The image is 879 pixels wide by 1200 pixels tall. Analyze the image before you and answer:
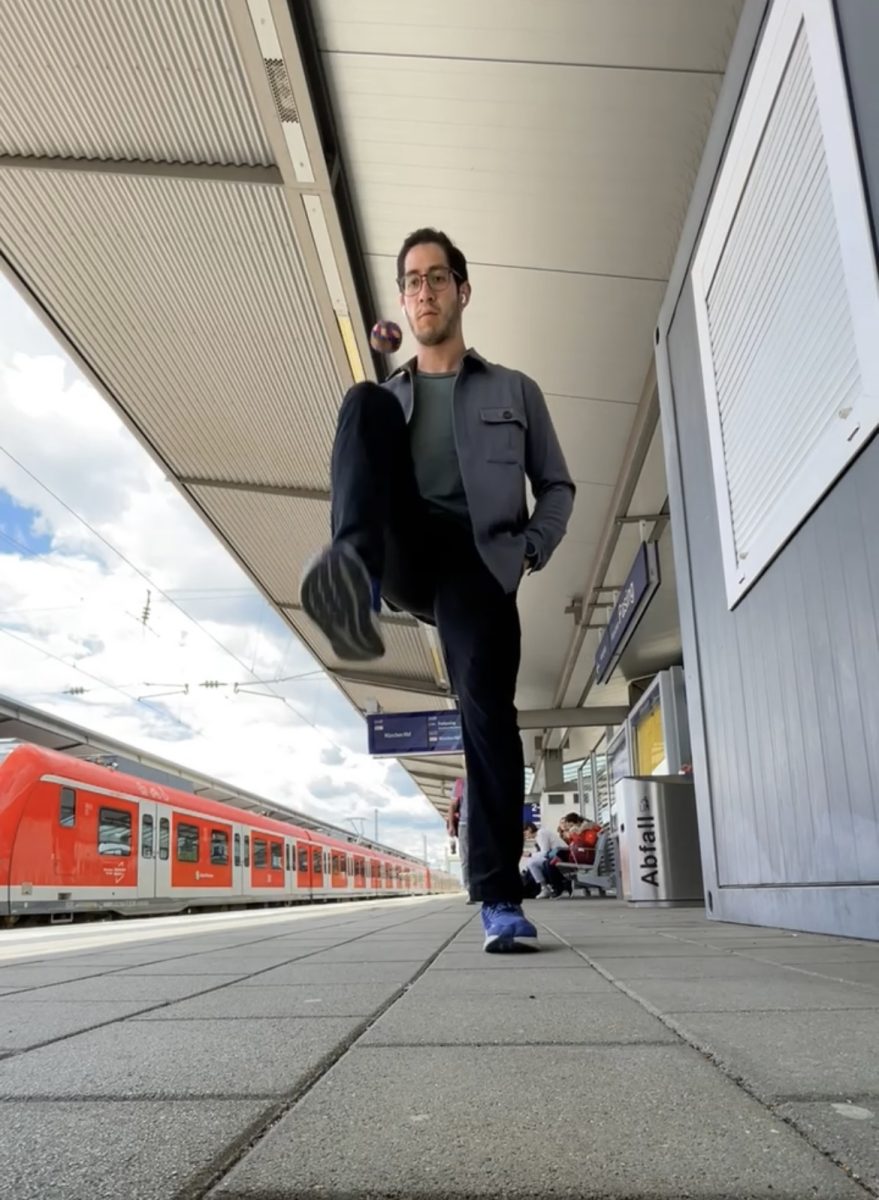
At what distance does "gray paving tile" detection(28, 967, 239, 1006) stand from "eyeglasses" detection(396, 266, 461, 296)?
74.2 inches

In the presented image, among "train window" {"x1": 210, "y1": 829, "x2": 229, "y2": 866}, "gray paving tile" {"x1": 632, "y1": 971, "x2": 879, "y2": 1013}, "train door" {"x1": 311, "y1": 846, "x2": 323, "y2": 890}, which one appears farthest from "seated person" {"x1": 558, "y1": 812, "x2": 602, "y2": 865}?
"train door" {"x1": 311, "y1": 846, "x2": 323, "y2": 890}

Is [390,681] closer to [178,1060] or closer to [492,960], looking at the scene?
[492,960]

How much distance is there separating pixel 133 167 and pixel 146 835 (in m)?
10.8

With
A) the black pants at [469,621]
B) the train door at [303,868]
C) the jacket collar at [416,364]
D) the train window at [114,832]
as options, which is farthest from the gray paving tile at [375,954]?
the train door at [303,868]

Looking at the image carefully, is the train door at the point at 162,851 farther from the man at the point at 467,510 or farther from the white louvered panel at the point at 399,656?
the man at the point at 467,510

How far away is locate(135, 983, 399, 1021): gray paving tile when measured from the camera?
4.80 feet

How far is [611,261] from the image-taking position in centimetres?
548

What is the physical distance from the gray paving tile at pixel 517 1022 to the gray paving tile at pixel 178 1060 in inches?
3.9

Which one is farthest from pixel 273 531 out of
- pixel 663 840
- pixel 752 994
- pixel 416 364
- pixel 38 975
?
pixel 752 994

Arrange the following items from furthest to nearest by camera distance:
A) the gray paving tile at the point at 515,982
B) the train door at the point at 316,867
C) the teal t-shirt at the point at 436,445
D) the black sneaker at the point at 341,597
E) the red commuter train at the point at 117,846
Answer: the train door at the point at 316,867
the red commuter train at the point at 117,846
the teal t-shirt at the point at 436,445
the black sneaker at the point at 341,597
the gray paving tile at the point at 515,982

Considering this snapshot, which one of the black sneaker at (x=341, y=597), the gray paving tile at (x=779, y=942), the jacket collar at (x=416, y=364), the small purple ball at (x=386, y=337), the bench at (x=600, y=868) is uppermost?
the small purple ball at (x=386, y=337)

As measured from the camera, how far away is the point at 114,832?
12594 mm

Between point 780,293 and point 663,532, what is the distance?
21.1 ft

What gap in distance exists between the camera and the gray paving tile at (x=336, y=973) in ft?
6.33
